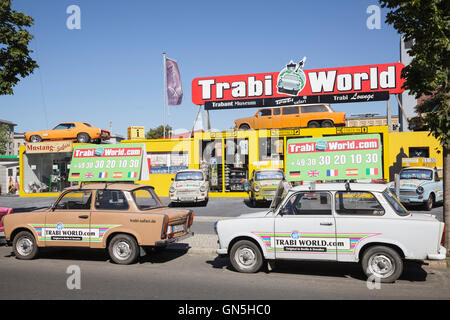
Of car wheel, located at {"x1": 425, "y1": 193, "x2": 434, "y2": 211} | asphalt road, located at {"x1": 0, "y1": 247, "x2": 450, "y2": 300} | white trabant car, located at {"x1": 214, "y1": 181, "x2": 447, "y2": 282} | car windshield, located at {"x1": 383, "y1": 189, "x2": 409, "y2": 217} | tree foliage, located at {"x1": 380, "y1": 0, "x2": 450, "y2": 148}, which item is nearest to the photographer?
asphalt road, located at {"x1": 0, "y1": 247, "x2": 450, "y2": 300}

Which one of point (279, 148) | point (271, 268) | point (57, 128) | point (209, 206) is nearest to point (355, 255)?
point (271, 268)

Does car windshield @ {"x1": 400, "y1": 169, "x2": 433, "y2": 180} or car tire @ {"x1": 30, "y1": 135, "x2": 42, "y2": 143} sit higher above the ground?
car tire @ {"x1": 30, "y1": 135, "x2": 42, "y2": 143}

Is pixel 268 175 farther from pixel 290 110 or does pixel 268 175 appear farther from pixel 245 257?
pixel 245 257

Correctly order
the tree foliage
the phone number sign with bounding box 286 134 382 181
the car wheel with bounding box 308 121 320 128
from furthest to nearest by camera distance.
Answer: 1. the car wheel with bounding box 308 121 320 128
2. the phone number sign with bounding box 286 134 382 181
3. the tree foliage

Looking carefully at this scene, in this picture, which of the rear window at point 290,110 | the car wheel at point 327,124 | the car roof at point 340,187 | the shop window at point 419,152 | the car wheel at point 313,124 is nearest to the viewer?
the car roof at point 340,187

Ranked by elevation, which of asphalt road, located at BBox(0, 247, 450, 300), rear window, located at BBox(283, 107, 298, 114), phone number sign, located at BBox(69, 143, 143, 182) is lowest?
asphalt road, located at BBox(0, 247, 450, 300)

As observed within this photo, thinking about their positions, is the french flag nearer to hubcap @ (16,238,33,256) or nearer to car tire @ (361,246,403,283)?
car tire @ (361,246,403,283)

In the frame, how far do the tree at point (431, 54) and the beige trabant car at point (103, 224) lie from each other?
5.67 metres

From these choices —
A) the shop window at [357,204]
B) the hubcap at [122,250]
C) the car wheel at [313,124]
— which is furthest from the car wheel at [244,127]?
the shop window at [357,204]

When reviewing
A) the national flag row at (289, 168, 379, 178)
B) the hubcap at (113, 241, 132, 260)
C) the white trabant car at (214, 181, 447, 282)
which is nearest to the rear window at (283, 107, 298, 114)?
the national flag row at (289, 168, 379, 178)

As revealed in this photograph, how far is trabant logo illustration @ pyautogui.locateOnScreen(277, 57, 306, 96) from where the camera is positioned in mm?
25672

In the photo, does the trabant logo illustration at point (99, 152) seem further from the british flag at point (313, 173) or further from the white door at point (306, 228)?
the white door at point (306, 228)

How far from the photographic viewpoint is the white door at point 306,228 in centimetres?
672

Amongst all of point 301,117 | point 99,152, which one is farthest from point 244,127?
point 99,152
